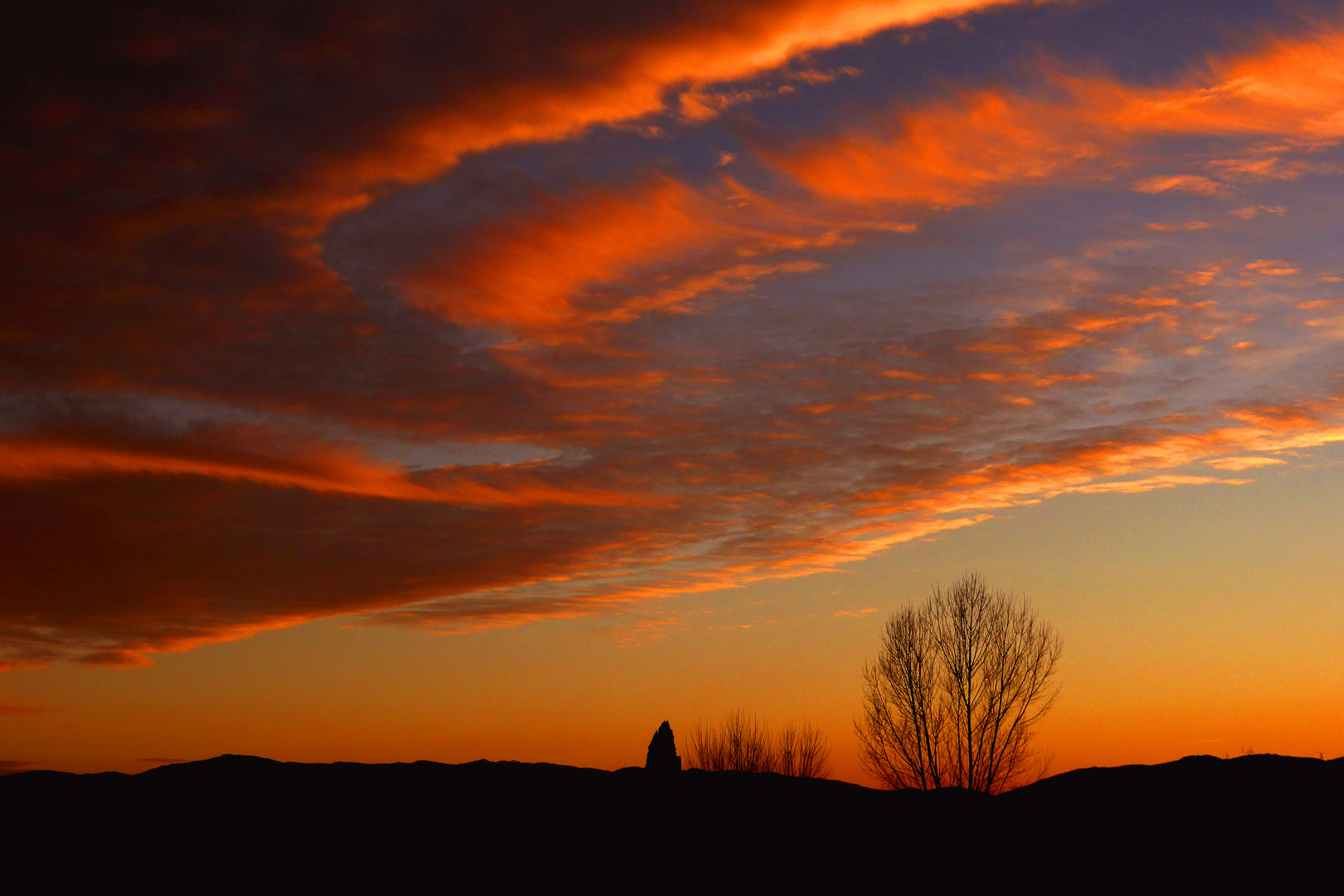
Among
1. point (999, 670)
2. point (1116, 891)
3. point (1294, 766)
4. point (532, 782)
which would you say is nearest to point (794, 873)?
point (1116, 891)

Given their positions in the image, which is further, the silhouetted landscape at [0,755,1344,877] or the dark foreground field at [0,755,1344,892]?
the silhouetted landscape at [0,755,1344,877]

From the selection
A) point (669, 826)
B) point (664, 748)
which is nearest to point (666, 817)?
point (669, 826)

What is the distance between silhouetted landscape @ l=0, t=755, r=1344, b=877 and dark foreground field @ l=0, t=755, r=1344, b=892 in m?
0.04

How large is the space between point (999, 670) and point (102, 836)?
2825 centimetres

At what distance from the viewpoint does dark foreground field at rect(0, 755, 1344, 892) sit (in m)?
16.2

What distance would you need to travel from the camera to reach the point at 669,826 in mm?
19344

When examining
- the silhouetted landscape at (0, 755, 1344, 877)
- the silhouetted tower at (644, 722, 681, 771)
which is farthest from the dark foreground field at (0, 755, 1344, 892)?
the silhouetted tower at (644, 722, 681, 771)

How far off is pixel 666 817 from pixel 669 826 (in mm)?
365

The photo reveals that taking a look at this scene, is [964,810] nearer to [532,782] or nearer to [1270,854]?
[1270,854]

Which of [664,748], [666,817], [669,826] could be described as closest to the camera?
[669,826]

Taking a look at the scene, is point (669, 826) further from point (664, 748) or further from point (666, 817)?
point (664, 748)

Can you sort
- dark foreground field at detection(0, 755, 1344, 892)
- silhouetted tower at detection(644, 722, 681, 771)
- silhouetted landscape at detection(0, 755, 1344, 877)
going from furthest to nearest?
silhouetted tower at detection(644, 722, 681, 771) → silhouetted landscape at detection(0, 755, 1344, 877) → dark foreground field at detection(0, 755, 1344, 892)

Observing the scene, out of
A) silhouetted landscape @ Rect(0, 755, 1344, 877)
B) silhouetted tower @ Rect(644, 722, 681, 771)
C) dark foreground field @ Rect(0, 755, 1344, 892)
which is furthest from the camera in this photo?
silhouetted tower @ Rect(644, 722, 681, 771)

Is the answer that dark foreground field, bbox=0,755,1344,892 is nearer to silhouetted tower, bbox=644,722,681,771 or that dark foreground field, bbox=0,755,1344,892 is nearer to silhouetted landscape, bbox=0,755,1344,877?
silhouetted landscape, bbox=0,755,1344,877
